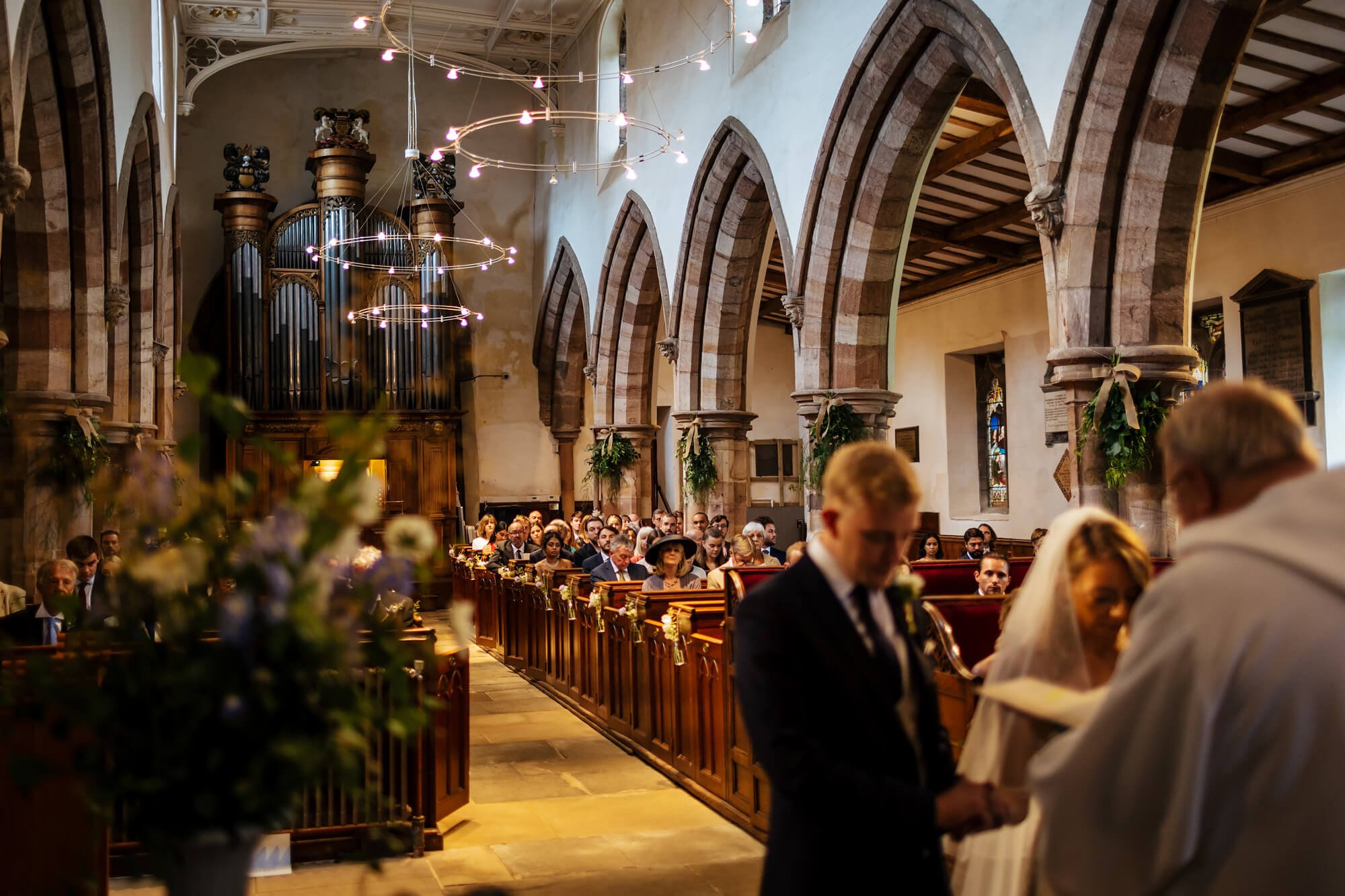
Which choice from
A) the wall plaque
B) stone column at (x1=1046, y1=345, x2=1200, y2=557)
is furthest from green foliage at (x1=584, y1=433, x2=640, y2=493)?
stone column at (x1=1046, y1=345, x2=1200, y2=557)

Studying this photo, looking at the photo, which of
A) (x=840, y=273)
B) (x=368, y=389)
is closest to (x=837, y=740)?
(x=840, y=273)

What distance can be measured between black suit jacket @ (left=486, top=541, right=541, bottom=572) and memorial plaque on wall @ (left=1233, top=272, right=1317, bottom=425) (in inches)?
274

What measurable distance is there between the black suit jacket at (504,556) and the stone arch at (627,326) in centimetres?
327

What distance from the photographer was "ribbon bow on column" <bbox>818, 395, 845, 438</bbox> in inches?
367

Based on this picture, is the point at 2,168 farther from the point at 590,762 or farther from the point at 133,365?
the point at 133,365

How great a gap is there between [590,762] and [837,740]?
5.04 metres

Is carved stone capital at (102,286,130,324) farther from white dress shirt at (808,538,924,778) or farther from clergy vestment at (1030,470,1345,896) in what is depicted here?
clergy vestment at (1030,470,1345,896)

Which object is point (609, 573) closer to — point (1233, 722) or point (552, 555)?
point (552, 555)

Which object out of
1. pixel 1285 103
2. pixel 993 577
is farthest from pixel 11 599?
pixel 1285 103

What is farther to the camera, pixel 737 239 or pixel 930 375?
pixel 930 375

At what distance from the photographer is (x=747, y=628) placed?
1.96 metres

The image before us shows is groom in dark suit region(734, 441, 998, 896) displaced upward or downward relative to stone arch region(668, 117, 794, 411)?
downward

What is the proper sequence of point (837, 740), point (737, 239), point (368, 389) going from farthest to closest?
point (368, 389), point (737, 239), point (837, 740)

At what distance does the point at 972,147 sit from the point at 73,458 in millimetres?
8106
